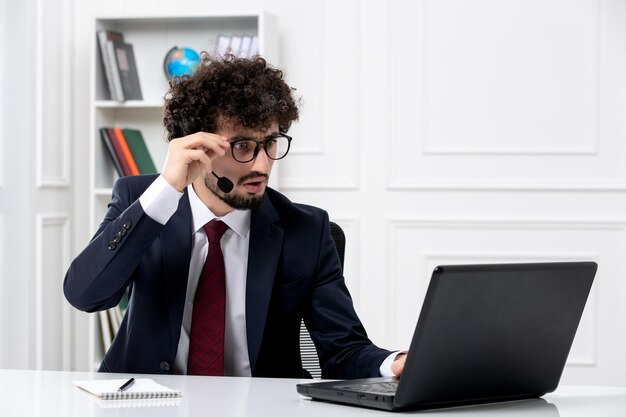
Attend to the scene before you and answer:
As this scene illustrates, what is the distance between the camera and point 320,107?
4.20 metres

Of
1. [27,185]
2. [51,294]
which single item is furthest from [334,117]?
[51,294]

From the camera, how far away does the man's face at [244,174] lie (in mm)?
1993

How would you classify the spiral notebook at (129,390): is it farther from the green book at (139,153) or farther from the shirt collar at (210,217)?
the green book at (139,153)

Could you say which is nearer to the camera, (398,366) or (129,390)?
(129,390)

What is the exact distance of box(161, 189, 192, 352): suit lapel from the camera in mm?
1933

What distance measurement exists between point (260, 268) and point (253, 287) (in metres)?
0.05

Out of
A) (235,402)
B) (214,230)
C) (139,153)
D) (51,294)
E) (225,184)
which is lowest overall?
(51,294)

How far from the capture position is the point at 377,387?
148 centimetres

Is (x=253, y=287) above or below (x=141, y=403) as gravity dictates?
above

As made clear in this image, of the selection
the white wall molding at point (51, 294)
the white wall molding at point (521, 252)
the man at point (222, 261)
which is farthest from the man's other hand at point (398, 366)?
the white wall molding at point (51, 294)

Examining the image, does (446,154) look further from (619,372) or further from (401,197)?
(619,372)

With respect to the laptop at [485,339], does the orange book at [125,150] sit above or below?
above

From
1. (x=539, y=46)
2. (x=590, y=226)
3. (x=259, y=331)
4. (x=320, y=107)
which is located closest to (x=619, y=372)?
(x=590, y=226)

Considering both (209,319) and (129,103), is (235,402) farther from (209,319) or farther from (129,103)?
(129,103)
